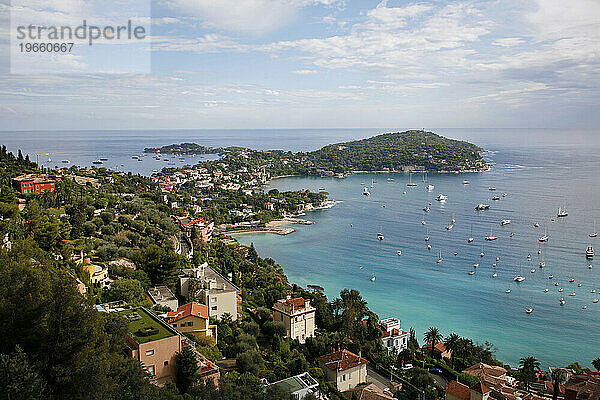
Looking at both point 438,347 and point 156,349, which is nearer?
point 156,349

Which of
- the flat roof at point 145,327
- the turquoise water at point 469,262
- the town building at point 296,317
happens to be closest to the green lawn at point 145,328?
the flat roof at point 145,327

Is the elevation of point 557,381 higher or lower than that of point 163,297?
lower

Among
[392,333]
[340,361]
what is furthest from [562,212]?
[340,361]

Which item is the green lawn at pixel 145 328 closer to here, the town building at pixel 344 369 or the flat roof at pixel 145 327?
the flat roof at pixel 145 327

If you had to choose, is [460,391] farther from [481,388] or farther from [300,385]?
[300,385]

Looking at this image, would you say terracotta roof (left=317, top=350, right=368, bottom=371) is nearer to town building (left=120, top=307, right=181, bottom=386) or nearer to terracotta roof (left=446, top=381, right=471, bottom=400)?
terracotta roof (left=446, top=381, right=471, bottom=400)

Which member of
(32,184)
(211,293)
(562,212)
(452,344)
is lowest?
(452,344)

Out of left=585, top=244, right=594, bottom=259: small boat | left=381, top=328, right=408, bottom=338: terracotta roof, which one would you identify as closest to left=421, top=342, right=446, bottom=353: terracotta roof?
left=381, top=328, right=408, bottom=338: terracotta roof
